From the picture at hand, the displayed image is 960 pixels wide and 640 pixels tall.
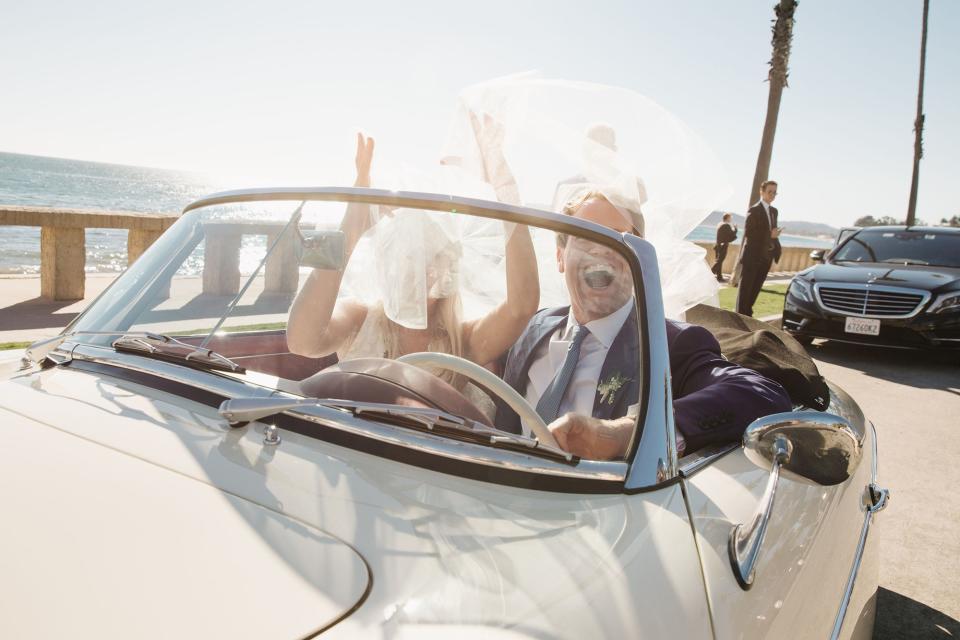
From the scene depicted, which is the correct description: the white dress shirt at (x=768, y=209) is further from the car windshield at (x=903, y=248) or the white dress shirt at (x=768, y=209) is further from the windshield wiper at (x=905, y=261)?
the windshield wiper at (x=905, y=261)

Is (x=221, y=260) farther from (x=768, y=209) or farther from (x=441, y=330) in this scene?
(x=768, y=209)

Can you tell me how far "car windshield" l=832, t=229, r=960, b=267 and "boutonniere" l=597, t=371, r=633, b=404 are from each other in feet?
28.7

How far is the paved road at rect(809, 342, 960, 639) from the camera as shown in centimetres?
264

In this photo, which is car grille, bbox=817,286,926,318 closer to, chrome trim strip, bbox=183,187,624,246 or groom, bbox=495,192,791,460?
groom, bbox=495,192,791,460

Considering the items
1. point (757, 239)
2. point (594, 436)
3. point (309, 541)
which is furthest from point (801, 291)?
point (309, 541)

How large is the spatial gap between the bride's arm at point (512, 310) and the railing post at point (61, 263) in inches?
295

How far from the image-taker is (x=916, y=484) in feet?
13.0

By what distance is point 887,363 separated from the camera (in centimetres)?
787

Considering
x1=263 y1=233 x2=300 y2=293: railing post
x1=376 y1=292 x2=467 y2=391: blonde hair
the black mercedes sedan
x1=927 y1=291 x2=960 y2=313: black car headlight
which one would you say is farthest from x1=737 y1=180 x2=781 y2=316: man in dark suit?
x1=263 y1=233 x2=300 y2=293: railing post

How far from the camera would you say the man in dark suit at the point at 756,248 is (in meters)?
10.0

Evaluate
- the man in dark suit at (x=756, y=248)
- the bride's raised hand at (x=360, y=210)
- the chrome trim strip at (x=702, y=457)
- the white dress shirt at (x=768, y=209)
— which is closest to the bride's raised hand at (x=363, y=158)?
the bride's raised hand at (x=360, y=210)

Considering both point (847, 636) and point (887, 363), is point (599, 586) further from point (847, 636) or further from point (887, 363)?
point (887, 363)

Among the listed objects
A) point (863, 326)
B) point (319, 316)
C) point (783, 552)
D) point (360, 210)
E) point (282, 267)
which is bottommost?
point (863, 326)

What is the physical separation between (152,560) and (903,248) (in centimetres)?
1011
